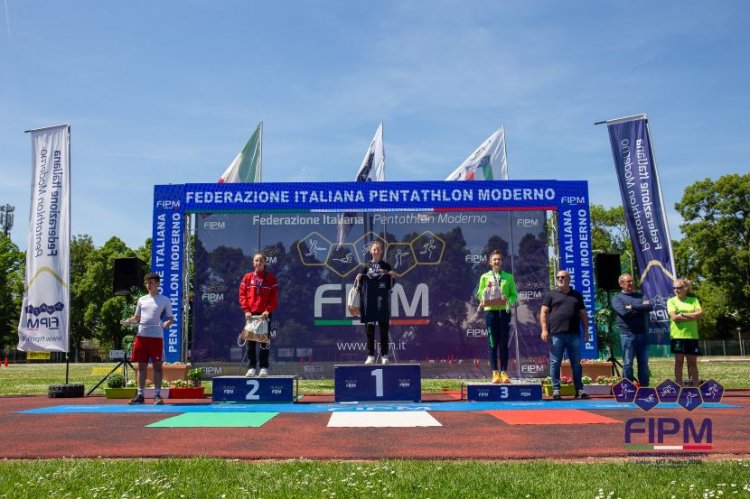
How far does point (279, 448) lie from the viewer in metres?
5.13

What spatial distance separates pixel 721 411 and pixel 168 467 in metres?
6.41

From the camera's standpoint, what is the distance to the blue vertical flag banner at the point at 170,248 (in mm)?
12688

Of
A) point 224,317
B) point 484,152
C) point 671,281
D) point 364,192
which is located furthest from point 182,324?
point 671,281

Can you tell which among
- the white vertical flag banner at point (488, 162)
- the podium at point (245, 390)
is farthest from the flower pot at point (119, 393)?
the white vertical flag banner at point (488, 162)

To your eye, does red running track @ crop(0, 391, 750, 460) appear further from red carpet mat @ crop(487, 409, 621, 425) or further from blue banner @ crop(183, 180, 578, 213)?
blue banner @ crop(183, 180, 578, 213)

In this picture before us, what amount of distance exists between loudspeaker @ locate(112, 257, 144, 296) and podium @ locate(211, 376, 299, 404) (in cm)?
488

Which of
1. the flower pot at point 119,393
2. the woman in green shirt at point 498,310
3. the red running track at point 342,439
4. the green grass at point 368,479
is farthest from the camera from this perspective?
the flower pot at point 119,393

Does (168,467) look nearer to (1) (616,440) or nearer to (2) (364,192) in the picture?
(1) (616,440)

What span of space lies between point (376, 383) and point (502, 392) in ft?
6.07

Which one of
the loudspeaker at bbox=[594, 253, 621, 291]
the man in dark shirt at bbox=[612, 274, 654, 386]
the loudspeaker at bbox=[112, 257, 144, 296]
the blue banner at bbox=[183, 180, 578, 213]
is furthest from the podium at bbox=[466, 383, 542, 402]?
the loudspeaker at bbox=[112, 257, 144, 296]

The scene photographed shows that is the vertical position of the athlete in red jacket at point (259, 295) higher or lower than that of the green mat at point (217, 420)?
higher

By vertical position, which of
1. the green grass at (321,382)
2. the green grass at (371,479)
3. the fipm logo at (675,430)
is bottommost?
the green grass at (321,382)

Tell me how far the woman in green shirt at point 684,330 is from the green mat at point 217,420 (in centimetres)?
585

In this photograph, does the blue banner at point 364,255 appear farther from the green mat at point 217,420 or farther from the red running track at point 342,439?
the red running track at point 342,439
